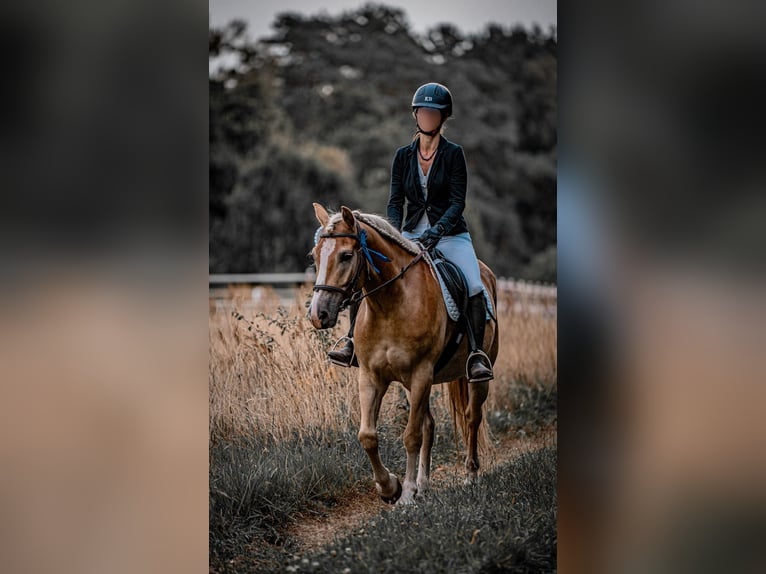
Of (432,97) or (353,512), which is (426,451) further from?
(432,97)

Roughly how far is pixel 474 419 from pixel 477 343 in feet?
1.47

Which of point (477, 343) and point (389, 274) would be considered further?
point (477, 343)

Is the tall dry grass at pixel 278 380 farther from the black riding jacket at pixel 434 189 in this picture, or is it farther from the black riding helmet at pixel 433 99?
the black riding helmet at pixel 433 99

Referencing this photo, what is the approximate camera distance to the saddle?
436 cm

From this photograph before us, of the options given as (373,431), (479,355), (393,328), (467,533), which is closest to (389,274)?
(393,328)

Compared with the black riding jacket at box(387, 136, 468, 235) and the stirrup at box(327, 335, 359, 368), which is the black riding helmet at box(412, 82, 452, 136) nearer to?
the black riding jacket at box(387, 136, 468, 235)

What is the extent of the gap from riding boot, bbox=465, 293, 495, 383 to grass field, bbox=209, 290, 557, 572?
23cm

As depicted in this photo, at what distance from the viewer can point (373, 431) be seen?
13.9 feet
